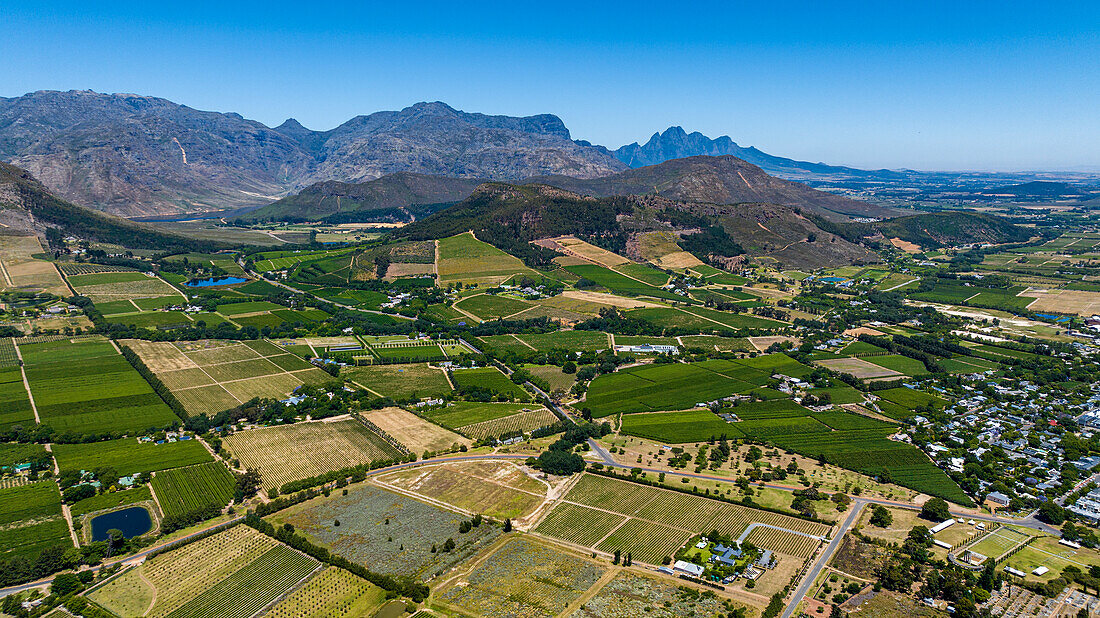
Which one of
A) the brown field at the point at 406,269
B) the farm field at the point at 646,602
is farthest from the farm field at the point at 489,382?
the brown field at the point at 406,269

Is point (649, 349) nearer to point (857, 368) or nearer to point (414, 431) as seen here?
point (857, 368)

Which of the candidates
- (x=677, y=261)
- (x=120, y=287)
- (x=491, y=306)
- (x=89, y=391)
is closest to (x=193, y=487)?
(x=89, y=391)

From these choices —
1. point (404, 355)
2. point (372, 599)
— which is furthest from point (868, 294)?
point (372, 599)

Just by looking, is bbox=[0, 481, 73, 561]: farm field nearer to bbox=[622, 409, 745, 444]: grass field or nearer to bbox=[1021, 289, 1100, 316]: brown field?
bbox=[622, 409, 745, 444]: grass field

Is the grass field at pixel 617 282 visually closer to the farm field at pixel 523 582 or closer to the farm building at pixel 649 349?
the farm building at pixel 649 349

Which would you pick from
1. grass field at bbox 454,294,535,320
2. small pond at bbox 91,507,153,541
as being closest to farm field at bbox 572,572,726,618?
small pond at bbox 91,507,153,541

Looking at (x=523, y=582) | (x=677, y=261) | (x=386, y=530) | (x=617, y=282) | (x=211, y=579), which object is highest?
(x=677, y=261)
